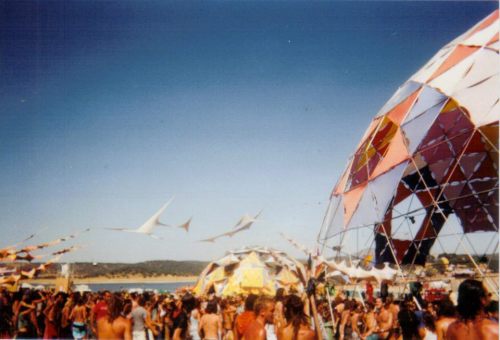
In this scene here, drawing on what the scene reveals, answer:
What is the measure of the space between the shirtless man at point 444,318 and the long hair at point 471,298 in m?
1.98

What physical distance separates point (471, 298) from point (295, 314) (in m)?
2.07

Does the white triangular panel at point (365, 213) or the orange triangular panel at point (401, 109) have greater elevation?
the orange triangular panel at point (401, 109)

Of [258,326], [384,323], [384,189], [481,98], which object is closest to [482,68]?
[481,98]

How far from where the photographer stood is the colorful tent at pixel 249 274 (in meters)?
23.3

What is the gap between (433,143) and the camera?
45.2ft

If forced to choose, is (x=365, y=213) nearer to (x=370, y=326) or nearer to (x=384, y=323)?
(x=370, y=326)

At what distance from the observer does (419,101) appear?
37.9ft

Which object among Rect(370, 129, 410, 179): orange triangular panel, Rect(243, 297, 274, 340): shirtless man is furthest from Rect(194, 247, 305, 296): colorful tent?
Rect(243, 297, 274, 340): shirtless man

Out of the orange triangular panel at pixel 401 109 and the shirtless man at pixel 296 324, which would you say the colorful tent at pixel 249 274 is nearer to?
the orange triangular panel at pixel 401 109

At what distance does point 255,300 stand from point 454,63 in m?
8.89

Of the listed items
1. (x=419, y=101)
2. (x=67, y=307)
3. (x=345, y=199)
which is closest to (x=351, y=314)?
(x=345, y=199)

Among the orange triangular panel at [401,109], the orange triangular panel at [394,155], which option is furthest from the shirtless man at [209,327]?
the orange triangular panel at [401,109]

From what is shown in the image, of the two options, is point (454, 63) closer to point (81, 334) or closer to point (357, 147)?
point (357, 147)

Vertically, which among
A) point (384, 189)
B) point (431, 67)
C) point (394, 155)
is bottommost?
point (384, 189)
